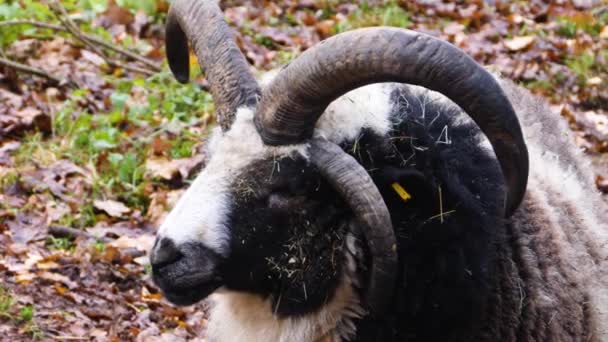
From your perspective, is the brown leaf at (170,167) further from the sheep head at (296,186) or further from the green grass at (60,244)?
the sheep head at (296,186)

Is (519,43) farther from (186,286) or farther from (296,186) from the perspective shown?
(186,286)

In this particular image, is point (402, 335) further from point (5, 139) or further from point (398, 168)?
point (5, 139)

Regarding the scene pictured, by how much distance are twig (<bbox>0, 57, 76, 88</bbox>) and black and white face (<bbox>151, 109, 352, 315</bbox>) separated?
487 cm

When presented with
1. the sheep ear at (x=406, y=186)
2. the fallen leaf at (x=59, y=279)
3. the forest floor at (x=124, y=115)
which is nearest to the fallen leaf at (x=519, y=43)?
the forest floor at (x=124, y=115)

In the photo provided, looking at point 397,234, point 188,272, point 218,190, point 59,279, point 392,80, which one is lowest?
point 59,279

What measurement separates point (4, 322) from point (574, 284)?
316 centimetres

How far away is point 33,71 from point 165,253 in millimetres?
5231

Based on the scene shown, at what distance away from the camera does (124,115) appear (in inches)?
304

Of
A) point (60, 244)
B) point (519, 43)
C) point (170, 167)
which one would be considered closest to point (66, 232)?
point (60, 244)

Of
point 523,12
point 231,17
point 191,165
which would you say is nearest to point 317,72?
point 191,165

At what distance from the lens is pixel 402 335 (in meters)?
3.72

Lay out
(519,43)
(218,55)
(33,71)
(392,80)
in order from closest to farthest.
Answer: (392,80)
(218,55)
(33,71)
(519,43)

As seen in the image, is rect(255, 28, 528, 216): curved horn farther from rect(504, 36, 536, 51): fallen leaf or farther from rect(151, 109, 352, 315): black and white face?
rect(504, 36, 536, 51): fallen leaf

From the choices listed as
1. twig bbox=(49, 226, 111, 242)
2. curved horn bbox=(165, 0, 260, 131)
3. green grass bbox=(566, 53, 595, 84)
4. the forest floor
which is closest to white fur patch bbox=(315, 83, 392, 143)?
curved horn bbox=(165, 0, 260, 131)
